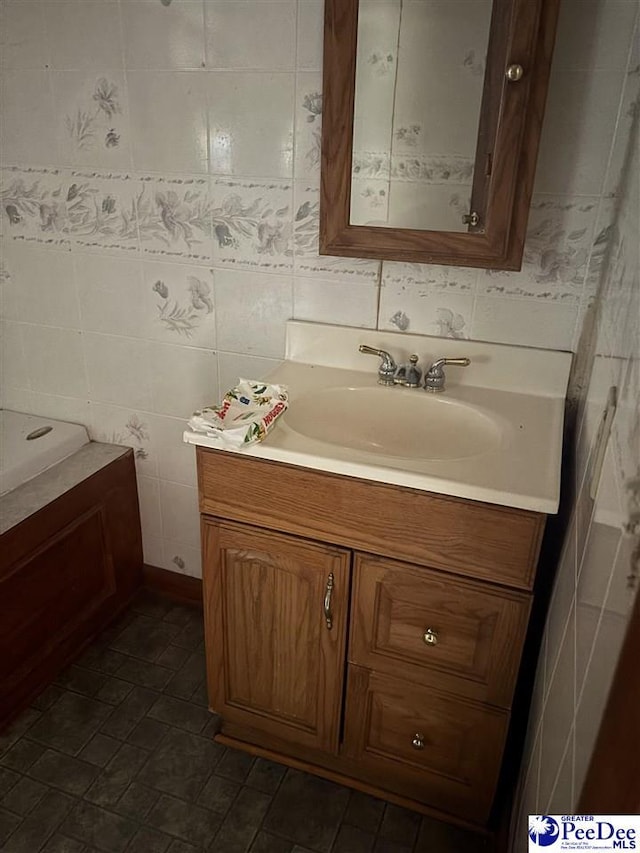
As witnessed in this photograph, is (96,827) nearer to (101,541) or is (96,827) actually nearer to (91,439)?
(101,541)

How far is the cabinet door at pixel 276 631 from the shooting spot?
1.27 m

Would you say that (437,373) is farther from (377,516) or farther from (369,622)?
(369,622)

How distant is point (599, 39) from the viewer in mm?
1157

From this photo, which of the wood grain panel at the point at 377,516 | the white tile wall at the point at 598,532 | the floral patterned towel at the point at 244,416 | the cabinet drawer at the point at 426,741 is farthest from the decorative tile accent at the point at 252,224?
the cabinet drawer at the point at 426,741

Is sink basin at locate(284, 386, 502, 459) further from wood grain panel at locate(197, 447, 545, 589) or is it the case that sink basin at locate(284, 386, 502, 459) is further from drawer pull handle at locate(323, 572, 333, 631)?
drawer pull handle at locate(323, 572, 333, 631)

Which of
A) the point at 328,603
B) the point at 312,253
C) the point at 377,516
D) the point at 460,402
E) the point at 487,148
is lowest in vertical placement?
the point at 328,603

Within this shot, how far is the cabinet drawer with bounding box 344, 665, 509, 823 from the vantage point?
4.12ft

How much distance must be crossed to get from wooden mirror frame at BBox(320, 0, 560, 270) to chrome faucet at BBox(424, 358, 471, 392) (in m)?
0.21

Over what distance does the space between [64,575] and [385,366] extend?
101cm

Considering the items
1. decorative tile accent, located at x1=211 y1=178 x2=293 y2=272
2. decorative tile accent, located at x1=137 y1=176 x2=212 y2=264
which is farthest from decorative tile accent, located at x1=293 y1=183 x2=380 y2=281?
decorative tile accent, located at x1=137 y1=176 x2=212 y2=264

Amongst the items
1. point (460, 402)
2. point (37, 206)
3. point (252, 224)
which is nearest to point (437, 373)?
point (460, 402)

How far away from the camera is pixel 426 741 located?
4.30 ft

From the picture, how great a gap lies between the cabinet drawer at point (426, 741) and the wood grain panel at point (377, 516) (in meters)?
0.31

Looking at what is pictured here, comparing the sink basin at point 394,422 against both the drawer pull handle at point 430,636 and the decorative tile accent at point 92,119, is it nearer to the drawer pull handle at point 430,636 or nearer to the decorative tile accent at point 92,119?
the drawer pull handle at point 430,636
